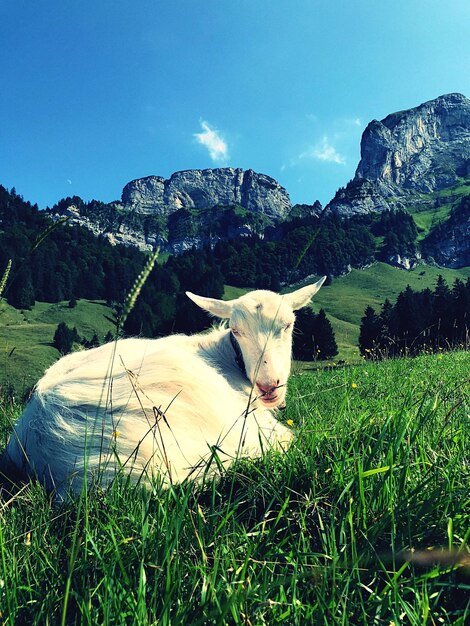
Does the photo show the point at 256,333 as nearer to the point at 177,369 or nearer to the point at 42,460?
the point at 177,369

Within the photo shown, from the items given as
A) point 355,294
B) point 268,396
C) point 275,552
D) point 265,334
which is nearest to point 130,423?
point 275,552

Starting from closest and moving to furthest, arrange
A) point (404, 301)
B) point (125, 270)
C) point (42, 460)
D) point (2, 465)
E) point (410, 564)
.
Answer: point (410, 564)
point (42, 460)
point (2, 465)
point (404, 301)
point (125, 270)

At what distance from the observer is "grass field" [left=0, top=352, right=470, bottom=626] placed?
58.5 inches

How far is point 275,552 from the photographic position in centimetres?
190

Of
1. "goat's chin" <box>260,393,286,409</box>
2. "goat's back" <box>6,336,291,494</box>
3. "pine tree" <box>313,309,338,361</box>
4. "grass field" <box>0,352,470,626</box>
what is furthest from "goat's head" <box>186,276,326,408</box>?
"pine tree" <box>313,309,338,361</box>

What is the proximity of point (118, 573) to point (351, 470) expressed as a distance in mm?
1252

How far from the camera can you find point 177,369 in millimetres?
3508

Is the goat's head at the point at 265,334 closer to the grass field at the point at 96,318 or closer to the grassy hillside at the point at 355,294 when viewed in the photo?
the grass field at the point at 96,318

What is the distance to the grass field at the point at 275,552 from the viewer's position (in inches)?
58.5

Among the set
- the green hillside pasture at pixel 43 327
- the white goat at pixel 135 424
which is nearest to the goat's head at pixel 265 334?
the white goat at pixel 135 424

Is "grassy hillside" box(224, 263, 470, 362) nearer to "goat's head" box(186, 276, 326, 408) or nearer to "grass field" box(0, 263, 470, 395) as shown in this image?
"grass field" box(0, 263, 470, 395)

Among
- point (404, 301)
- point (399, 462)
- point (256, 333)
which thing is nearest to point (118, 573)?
point (399, 462)

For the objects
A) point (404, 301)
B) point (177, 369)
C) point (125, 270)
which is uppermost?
point (125, 270)

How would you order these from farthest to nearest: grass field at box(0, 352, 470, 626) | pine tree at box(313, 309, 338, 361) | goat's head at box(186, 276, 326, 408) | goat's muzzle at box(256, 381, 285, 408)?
pine tree at box(313, 309, 338, 361) → goat's head at box(186, 276, 326, 408) → goat's muzzle at box(256, 381, 285, 408) → grass field at box(0, 352, 470, 626)
